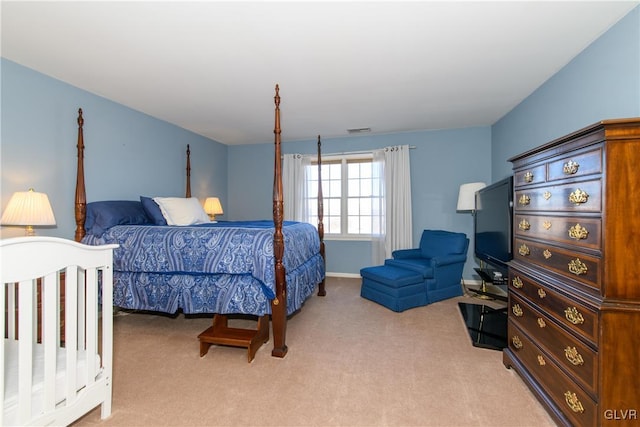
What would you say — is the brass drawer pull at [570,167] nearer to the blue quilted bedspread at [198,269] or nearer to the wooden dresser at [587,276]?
the wooden dresser at [587,276]

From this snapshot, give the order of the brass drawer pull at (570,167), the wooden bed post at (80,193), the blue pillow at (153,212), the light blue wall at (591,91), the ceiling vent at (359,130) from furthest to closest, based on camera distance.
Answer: the ceiling vent at (359,130)
the blue pillow at (153,212)
the wooden bed post at (80,193)
the light blue wall at (591,91)
the brass drawer pull at (570,167)

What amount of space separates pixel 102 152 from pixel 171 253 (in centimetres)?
158

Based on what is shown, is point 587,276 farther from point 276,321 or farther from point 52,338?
point 52,338

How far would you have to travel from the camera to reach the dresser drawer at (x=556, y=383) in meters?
1.32

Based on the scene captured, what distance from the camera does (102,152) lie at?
3143mm

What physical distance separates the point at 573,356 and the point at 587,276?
0.40 m

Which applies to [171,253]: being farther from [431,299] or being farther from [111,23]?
[431,299]

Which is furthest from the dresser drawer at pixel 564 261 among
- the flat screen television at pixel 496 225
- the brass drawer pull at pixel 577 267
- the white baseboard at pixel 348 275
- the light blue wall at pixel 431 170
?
the white baseboard at pixel 348 275

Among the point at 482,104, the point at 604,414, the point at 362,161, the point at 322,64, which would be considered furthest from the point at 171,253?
the point at 482,104

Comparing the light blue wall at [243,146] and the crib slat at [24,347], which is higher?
the light blue wall at [243,146]

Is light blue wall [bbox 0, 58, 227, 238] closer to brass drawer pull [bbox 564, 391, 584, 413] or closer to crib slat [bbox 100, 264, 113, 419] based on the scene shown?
crib slat [bbox 100, 264, 113, 419]

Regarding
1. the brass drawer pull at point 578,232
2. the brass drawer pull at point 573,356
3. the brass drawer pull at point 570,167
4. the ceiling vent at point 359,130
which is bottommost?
the brass drawer pull at point 573,356

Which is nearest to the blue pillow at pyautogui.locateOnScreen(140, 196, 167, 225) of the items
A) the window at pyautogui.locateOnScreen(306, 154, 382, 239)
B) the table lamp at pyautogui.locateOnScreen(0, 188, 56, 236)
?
the table lamp at pyautogui.locateOnScreen(0, 188, 56, 236)

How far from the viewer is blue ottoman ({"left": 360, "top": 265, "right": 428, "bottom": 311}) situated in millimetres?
3307
